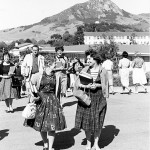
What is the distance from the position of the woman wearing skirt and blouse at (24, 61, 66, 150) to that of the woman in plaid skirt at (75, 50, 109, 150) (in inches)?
15.0

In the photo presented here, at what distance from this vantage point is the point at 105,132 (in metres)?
7.58

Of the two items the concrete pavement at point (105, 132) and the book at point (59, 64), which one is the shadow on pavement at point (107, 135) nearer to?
the concrete pavement at point (105, 132)

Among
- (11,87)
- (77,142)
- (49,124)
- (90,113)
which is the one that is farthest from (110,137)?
(11,87)

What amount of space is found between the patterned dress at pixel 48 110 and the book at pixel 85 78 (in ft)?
1.58

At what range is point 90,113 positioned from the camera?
6.11 meters

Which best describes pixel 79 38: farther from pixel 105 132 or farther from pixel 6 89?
pixel 105 132

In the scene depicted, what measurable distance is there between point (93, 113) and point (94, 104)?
0.15m

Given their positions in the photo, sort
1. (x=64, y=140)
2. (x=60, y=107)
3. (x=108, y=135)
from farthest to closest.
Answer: (x=108, y=135) < (x=64, y=140) < (x=60, y=107)

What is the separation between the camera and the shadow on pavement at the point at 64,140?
6.46 m

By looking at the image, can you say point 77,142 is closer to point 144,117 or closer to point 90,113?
point 90,113

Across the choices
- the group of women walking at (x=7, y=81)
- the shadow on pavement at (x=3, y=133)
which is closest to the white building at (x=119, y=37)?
the group of women walking at (x=7, y=81)

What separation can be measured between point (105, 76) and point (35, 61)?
3.69m

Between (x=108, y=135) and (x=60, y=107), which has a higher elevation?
(x=60, y=107)

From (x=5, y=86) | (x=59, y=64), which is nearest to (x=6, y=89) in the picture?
(x=5, y=86)
